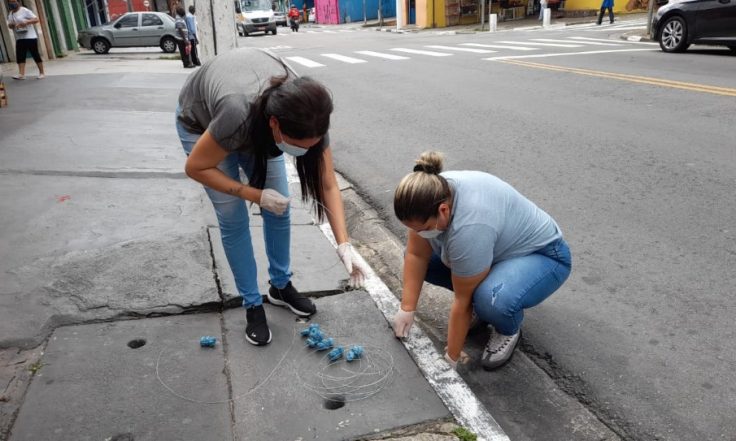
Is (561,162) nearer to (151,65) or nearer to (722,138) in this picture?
(722,138)

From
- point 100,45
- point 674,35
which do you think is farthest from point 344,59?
point 100,45

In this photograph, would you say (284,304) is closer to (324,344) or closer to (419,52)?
(324,344)

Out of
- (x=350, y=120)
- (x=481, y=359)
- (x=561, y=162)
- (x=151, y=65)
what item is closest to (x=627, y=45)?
(x=350, y=120)

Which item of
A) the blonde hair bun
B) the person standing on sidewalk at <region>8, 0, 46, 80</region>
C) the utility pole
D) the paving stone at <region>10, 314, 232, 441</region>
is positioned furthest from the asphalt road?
the person standing on sidewalk at <region>8, 0, 46, 80</region>

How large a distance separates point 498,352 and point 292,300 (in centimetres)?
113

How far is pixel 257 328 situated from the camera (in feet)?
9.34

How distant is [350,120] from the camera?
8.06m

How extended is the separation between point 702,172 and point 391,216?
2725 millimetres

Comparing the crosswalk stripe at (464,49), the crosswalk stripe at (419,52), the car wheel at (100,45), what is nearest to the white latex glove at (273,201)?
the crosswalk stripe at (419,52)

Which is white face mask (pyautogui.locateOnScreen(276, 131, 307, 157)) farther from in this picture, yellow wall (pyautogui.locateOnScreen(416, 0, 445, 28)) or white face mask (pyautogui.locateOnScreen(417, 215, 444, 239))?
yellow wall (pyautogui.locateOnScreen(416, 0, 445, 28))

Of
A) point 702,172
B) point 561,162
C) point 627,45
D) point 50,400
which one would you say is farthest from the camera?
point 627,45

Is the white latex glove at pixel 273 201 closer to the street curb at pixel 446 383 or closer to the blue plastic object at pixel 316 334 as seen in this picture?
the blue plastic object at pixel 316 334

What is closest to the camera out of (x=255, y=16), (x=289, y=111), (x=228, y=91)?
(x=289, y=111)

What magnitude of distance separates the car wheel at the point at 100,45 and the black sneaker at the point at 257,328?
21794 mm
